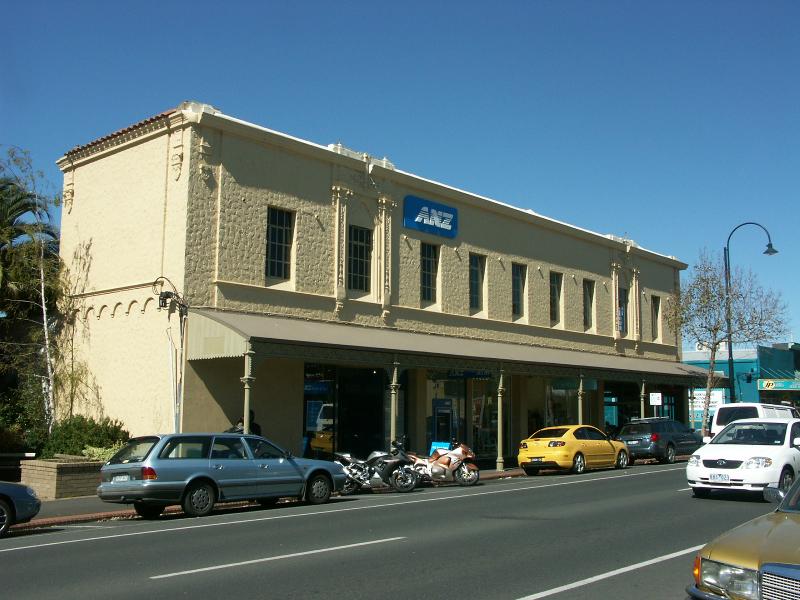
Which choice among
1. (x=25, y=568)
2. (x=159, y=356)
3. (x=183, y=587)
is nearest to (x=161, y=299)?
(x=159, y=356)

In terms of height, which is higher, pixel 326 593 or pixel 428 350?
pixel 428 350

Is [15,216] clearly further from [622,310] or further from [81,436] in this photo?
[622,310]

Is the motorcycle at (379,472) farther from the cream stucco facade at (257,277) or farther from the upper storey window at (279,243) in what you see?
the upper storey window at (279,243)

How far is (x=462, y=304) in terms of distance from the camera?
28391 mm

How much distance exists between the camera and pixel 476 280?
96.5 feet

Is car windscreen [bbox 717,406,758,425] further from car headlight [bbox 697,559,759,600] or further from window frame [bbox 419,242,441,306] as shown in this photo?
car headlight [bbox 697,559,759,600]

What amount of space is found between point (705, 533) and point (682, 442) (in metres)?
18.4

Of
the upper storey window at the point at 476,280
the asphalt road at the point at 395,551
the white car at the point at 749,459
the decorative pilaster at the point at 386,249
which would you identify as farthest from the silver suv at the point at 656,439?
the white car at the point at 749,459

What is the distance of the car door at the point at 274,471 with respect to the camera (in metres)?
15.8

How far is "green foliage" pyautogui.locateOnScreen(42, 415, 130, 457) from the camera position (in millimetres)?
20578

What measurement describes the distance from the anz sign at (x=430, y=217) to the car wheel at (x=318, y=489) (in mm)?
11227

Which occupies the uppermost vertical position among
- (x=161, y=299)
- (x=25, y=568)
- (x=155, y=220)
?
(x=155, y=220)

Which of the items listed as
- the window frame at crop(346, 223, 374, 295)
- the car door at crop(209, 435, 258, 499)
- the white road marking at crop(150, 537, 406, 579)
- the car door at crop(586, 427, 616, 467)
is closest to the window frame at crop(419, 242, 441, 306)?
the window frame at crop(346, 223, 374, 295)

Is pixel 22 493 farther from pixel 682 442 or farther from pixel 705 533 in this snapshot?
pixel 682 442
